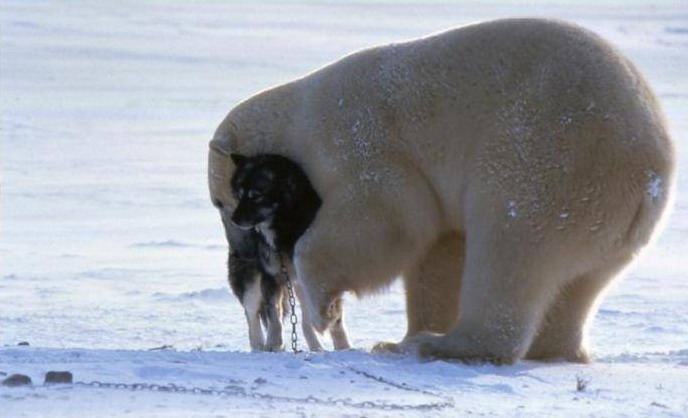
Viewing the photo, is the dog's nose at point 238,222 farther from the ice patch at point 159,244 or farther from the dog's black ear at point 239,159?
the ice patch at point 159,244

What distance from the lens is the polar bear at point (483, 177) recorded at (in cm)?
715

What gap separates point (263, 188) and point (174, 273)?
13.8 feet

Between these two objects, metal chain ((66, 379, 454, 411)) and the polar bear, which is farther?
the polar bear

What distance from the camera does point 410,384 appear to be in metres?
6.50

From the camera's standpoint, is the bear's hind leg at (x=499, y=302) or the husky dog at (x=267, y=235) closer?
the bear's hind leg at (x=499, y=302)

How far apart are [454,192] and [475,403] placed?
1.69 m

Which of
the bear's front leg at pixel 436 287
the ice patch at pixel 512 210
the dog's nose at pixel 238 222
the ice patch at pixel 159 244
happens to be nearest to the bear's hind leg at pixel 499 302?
the ice patch at pixel 512 210

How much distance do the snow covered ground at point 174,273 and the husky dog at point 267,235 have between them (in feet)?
Answer: 1.18

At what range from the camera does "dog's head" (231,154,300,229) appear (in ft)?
26.3

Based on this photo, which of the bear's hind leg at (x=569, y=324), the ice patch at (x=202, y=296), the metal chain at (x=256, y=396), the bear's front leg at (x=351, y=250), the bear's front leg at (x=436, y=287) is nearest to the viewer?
the metal chain at (x=256, y=396)

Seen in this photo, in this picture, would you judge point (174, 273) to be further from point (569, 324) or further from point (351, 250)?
point (569, 324)

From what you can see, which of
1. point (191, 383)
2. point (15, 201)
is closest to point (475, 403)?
point (191, 383)

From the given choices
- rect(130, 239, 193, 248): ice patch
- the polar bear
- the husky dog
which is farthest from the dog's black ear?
rect(130, 239, 193, 248): ice patch

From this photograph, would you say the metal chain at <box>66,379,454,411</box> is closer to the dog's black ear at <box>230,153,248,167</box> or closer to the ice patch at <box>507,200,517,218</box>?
the ice patch at <box>507,200,517,218</box>
